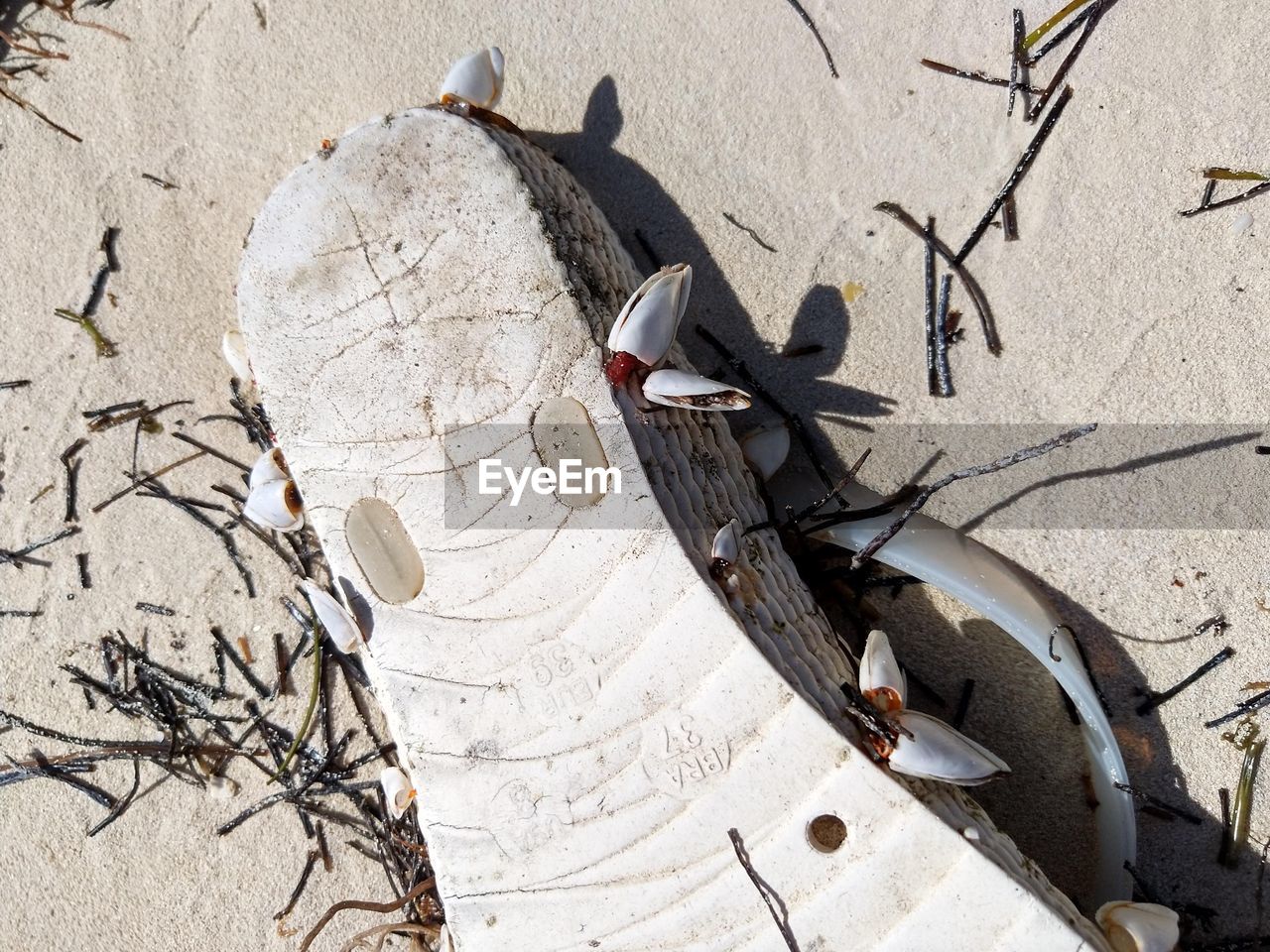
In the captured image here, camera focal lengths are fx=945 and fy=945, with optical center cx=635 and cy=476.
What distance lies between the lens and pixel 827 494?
2.87m

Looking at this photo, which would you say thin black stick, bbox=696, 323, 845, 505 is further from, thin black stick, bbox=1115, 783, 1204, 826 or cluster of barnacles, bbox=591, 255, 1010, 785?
thin black stick, bbox=1115, 783, 1204, 826

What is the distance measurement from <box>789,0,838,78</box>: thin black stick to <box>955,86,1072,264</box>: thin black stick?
2.14ft

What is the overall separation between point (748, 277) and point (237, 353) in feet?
5.55

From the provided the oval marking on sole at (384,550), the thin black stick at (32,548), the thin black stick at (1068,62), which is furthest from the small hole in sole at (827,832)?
the thin black stick at (32,548)

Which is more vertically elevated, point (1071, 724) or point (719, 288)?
point (719, 288)

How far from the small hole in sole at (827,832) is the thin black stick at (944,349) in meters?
1.38

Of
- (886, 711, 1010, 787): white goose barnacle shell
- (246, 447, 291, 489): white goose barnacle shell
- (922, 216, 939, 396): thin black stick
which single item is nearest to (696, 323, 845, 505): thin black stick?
(922, 216, 939, 396): thin black stick

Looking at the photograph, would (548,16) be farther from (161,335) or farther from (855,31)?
(161,335)

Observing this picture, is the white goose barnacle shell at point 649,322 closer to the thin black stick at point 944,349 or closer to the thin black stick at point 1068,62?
the thin black stick at point 944,349

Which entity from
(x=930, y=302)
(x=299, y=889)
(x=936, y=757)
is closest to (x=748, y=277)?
(x=930, y=302)

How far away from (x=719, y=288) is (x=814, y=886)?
1.84m

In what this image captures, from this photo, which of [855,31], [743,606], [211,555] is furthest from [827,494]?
[211,555]

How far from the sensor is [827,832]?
8.25ft

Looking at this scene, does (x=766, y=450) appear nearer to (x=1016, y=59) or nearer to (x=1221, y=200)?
(x=1016, y=59)
